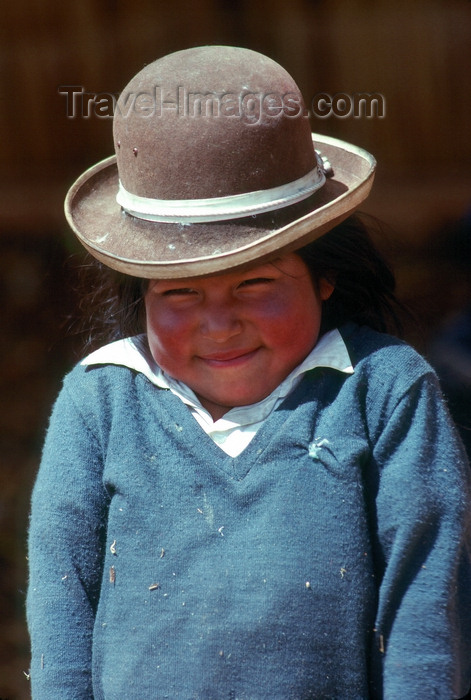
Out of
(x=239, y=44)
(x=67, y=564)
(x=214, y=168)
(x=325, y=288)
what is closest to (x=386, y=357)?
(x=325, y=288)

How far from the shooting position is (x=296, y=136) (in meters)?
1.73

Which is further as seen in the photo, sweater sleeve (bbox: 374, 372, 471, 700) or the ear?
the ear

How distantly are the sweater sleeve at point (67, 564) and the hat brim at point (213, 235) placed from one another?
355 millimetres

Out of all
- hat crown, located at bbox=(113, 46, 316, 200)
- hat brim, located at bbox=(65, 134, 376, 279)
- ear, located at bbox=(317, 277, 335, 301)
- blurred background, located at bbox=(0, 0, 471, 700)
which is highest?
hat crown, located at bbox=(113, 46, 316, 200)

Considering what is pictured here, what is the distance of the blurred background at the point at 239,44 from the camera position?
3646mm

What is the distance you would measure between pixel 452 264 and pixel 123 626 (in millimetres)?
2858

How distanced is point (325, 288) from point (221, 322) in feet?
1.02

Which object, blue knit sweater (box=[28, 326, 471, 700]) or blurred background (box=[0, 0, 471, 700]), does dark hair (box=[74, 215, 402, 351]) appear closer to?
blue knit sweater (box=[28, 326, 471, 700])

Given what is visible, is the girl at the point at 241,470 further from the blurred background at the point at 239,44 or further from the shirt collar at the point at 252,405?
the blurred background at the point at 239,44

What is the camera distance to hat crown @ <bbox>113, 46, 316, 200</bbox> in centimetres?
165

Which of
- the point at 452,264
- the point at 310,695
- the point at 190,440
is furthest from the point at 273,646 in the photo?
the point at 452,264

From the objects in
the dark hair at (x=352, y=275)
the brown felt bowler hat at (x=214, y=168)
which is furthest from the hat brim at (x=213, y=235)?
the dark hair at (x=352, y=275)

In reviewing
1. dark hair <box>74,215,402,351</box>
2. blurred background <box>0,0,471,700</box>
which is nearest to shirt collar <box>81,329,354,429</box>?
dark hair <box>74,215,402,351</box>

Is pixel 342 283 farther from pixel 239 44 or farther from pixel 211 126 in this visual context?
pixel 239 44
